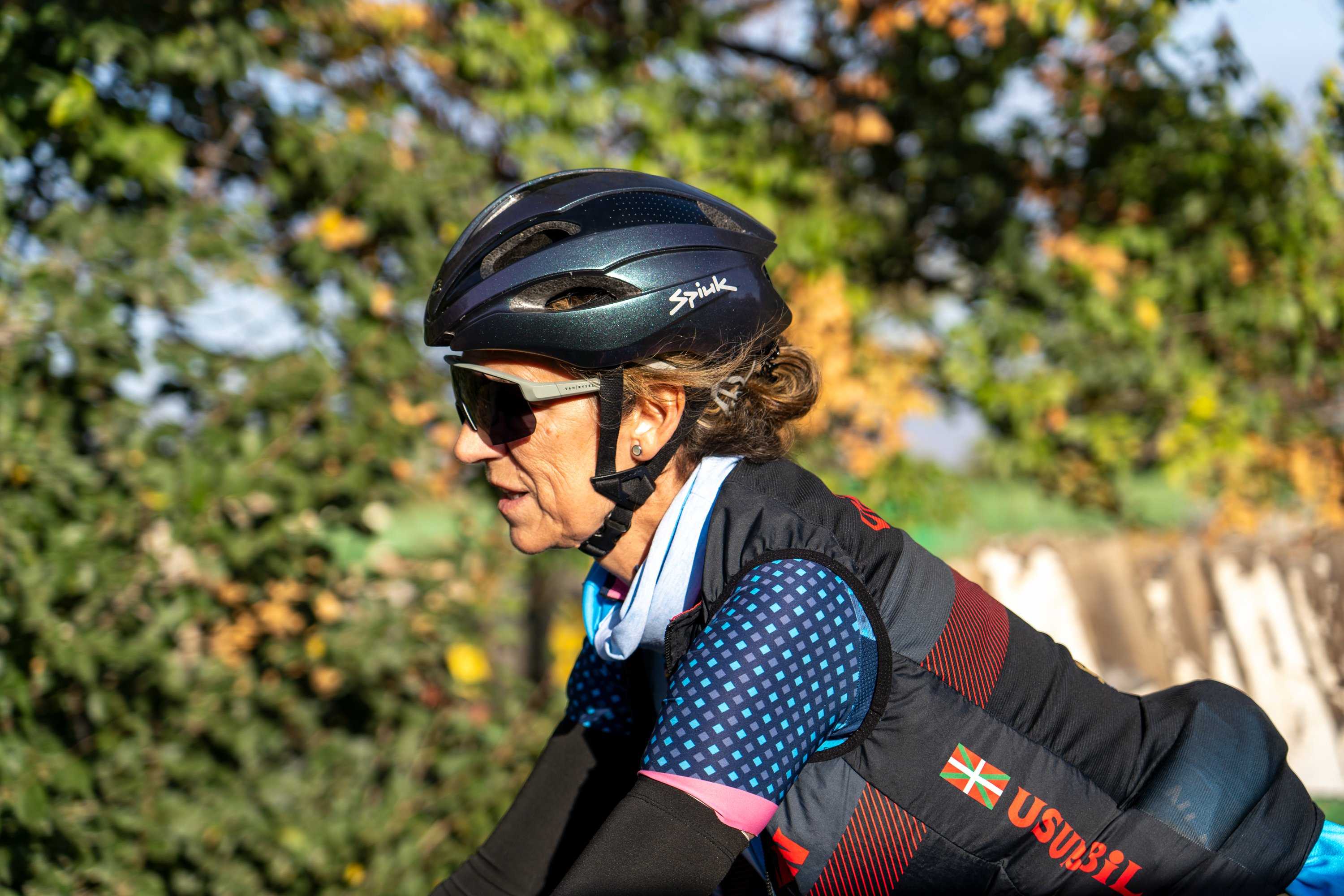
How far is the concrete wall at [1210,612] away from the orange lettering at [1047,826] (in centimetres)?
280

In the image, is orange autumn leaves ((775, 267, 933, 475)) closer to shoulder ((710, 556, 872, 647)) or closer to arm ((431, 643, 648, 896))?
arm ((431, 643, 648, 896))

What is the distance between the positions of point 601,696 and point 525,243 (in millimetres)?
816

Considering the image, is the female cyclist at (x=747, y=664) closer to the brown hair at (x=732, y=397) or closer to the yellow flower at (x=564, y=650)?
the brown hair at (x=732, y=397)

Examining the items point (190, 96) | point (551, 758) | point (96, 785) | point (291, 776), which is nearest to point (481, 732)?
point (291, 776)

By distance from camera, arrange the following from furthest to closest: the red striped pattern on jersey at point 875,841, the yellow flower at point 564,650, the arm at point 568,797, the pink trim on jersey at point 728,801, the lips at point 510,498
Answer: the yellow flower at point 564,650
the arm at point 568,797
the lips at point 510,498
the red striped pattern on jersey at point 875,841
the pink trim on jersey at point 728,801

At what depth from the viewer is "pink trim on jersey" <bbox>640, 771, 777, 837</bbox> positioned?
1221mm

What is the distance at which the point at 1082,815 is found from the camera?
1.45 metres

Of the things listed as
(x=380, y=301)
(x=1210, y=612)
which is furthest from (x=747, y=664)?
(x=1210, y=612)

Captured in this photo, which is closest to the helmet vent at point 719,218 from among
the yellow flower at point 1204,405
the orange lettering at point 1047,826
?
the orange lettering at point 1047,826

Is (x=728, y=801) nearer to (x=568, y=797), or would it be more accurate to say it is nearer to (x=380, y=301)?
(x=568, y=797)

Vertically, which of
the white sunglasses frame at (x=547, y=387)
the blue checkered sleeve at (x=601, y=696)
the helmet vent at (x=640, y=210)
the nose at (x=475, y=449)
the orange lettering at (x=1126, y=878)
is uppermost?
the helmet vent at (x=640, y=210)

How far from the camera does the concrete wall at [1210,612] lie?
3855 millimetres

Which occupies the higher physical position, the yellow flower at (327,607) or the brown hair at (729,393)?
the brown hair at (729,393)

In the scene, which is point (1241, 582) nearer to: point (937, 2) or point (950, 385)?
point (950, 385)
